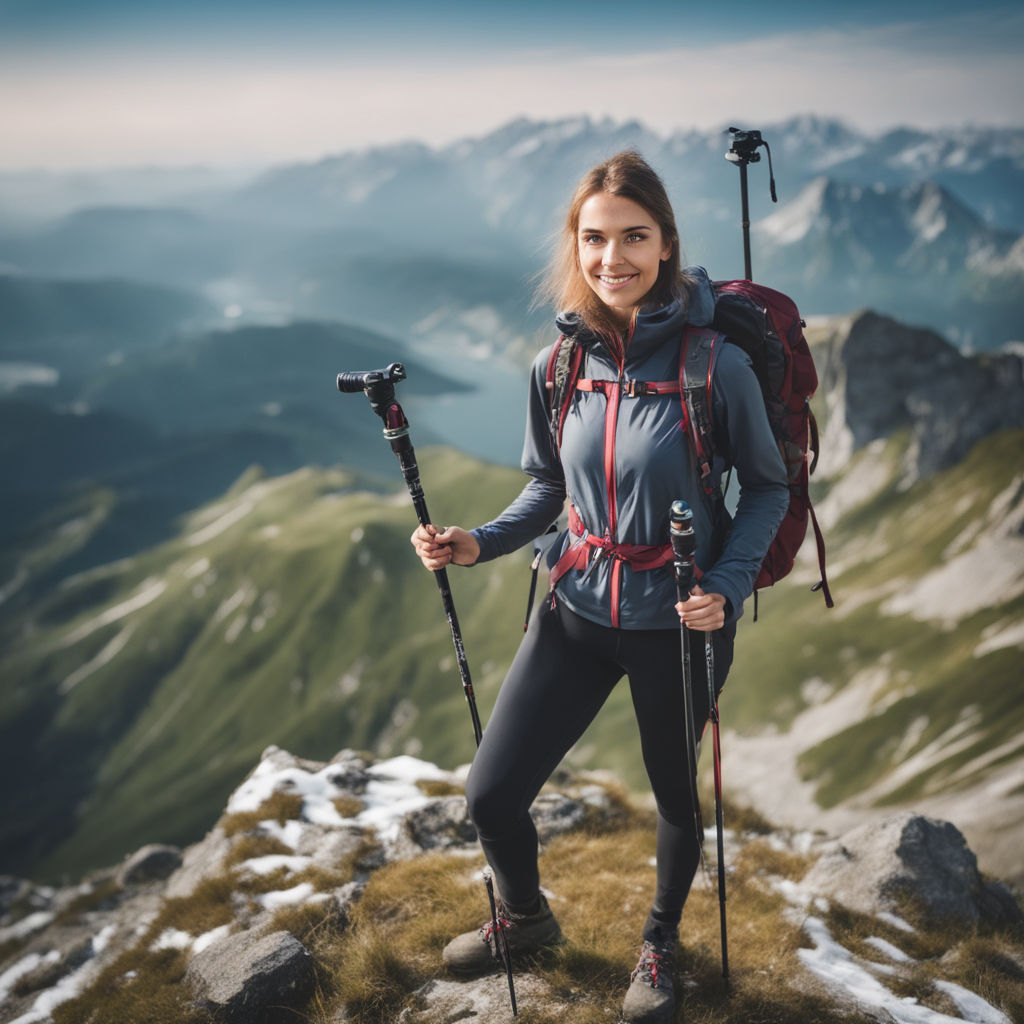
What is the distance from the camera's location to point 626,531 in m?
5.65

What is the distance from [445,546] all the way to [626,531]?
1539mm

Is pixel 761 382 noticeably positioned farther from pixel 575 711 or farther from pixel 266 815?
pixel 266 815

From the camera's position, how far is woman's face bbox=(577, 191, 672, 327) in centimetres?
542

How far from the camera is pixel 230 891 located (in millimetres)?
10320

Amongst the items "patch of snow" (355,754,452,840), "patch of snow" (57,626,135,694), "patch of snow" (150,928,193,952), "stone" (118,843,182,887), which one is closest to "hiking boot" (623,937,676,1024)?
"patch of snow" (355,754,452,840)

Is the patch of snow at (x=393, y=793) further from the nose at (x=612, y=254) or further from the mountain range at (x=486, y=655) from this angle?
the mountain range at (x=486, y=655)

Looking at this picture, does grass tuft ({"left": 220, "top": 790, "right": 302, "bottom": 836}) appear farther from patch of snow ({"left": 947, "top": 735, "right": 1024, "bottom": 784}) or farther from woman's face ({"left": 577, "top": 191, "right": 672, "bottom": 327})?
patch of snow ({"left": 947, "top": 735, "right": 1024, "bottom": 784})

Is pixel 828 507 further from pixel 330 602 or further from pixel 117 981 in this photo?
pixel 117 981

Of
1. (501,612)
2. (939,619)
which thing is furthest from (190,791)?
(939,619)

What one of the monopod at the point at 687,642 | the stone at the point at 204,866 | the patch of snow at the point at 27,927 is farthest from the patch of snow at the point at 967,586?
the monopod at the point at 687,642

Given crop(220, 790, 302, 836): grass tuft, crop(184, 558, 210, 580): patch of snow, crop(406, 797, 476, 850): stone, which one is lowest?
crop(184, 558, 210, 580): patch of snow

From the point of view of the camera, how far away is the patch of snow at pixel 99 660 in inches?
6988

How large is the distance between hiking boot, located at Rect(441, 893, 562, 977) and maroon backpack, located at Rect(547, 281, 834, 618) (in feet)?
12.4

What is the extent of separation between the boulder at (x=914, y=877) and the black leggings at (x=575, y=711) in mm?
5039
